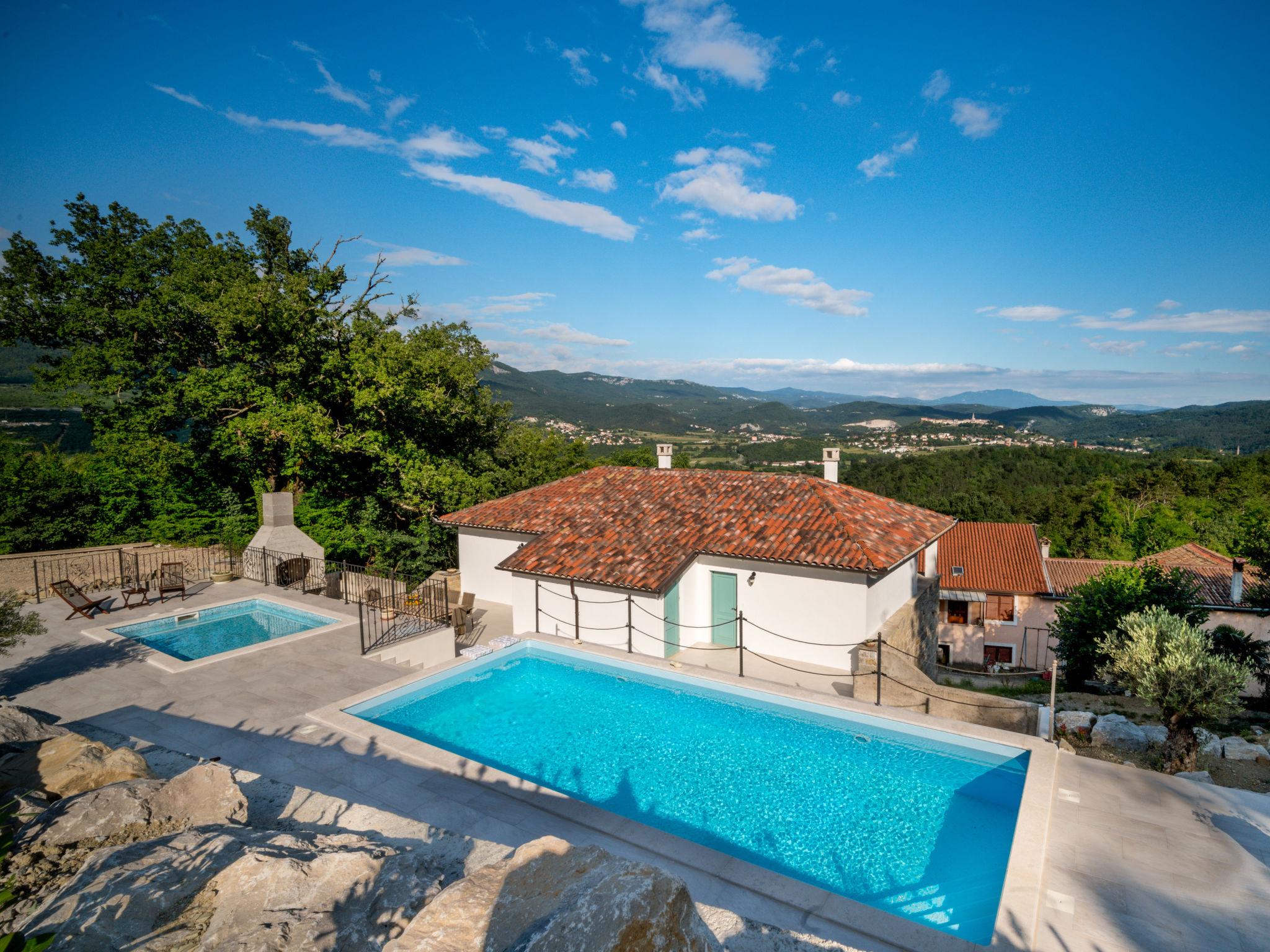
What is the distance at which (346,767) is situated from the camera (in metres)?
7.75

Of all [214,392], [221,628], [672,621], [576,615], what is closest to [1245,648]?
[672,621]

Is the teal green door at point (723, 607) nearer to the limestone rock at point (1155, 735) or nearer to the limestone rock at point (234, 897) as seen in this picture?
the limestone rock at point (1155, 735)

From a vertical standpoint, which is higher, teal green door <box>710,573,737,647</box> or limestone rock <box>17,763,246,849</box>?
limestone rock <box>17,763,246,849</box>

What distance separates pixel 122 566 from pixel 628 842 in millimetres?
18359

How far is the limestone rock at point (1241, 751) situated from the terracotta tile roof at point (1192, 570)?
56.3 feet

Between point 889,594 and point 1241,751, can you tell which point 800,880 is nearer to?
point 889,594

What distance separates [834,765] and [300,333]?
21.8 meters

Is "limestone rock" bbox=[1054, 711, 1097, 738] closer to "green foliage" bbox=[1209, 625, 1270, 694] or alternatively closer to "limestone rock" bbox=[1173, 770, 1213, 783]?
"limestone rock" bbox=[1173, 770, 1213, 783]

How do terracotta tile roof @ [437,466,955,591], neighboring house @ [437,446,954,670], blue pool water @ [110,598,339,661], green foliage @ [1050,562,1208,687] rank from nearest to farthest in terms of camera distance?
neighboring house @ [437,446,954,670]
blue pool water @ [110,598,339,661]
terracotta tile roof @ [437,466,955,591]
green foliage @ [1050,562,1208,687]

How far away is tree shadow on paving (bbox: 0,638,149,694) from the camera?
10.5 meters

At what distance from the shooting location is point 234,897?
4.05 m

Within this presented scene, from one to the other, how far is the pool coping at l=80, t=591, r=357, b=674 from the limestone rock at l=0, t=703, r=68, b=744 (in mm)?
3829

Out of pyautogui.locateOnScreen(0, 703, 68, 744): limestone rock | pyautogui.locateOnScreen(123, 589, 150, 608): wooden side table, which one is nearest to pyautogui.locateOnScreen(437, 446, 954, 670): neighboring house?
pyautogui.locateOnScreen(123, 589, 150, 608): wooden side table

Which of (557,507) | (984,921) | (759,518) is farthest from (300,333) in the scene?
(984,921)
